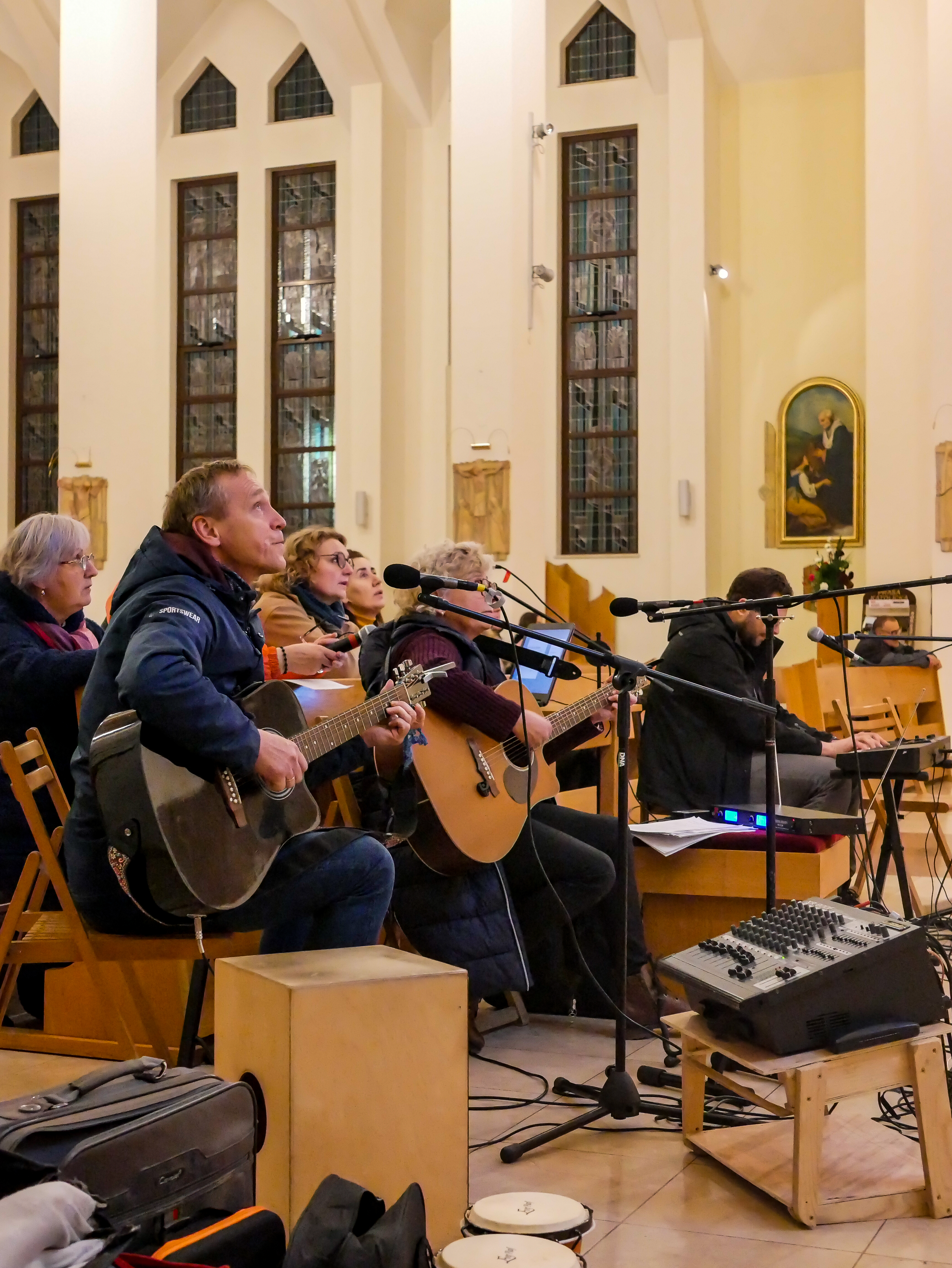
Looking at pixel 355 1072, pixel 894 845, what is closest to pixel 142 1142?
pixel 355 1072

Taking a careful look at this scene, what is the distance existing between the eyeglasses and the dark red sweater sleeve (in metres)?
1.20

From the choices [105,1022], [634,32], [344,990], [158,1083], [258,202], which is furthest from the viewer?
[258,202]

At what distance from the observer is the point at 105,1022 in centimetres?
376

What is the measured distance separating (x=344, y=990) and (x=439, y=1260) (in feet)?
1.82

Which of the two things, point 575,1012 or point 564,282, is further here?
point 564,282

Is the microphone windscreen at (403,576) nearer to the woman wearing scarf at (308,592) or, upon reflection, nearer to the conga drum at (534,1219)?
the conga drum at (534,1219)

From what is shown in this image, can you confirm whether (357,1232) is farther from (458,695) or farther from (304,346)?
(304,346)

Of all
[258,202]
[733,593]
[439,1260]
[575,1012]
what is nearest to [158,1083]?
[439,1260]

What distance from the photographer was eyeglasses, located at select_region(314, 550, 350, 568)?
5102mm

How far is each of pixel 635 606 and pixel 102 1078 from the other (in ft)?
5.00

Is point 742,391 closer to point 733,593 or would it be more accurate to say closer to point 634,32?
point 634,32

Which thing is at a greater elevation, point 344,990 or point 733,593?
point 733,593

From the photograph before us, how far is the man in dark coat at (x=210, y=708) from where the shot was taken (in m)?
2.81

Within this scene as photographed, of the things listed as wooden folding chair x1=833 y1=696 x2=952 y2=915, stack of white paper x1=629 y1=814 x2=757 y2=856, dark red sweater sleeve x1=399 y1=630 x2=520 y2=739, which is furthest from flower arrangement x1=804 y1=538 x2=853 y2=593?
dark red sweater sleeve x1=399 y1=630 x2=520 y2=739
